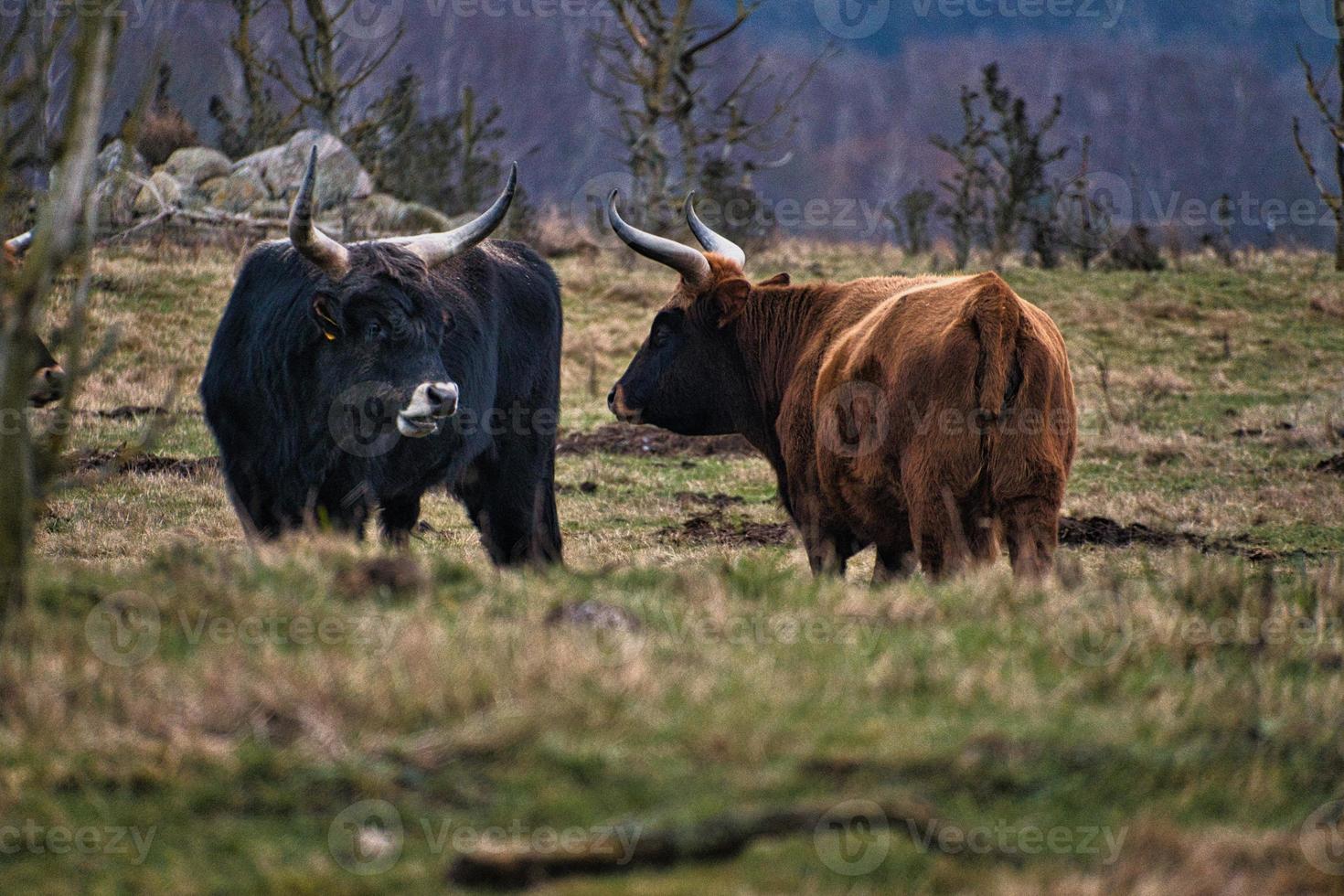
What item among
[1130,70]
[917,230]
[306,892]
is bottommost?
[306,892]

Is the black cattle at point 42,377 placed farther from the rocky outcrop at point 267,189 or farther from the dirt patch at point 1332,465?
the rocky outcrop at point 267,189

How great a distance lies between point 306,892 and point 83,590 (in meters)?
1.76

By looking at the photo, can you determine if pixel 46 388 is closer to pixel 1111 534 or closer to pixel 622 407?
pixel 622 407

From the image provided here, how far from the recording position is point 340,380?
679cm

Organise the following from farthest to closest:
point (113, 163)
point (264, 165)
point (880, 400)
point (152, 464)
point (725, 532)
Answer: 1. point (264, 165)
2. point (113, 163)
3. point (152, 464)
4. point (725, 532)
5. point (880, 400)

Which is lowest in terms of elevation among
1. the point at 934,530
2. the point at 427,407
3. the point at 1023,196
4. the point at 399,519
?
the point at 399,519

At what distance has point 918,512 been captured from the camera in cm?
603

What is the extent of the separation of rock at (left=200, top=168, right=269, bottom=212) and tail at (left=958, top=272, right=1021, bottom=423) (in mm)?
18694

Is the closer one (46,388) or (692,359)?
(46,388)

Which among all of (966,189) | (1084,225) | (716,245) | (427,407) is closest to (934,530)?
(427,407)

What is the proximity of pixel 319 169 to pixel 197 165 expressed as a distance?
9.44 ft

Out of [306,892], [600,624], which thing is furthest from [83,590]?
[306,892]

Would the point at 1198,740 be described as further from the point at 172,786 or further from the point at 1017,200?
the point at 1017,200

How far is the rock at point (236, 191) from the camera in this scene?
22984 millimetres
